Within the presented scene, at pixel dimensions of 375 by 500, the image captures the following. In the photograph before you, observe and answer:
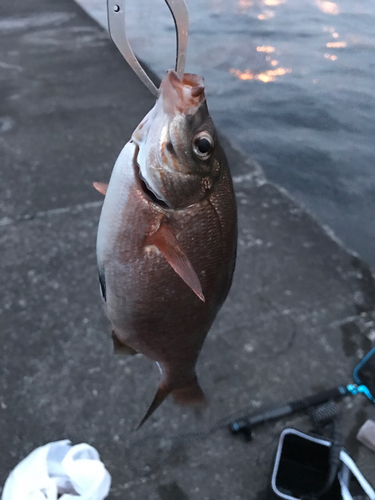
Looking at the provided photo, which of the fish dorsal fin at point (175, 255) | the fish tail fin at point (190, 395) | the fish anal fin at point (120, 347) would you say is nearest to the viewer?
the fish dorsal fin at point (175, 255)

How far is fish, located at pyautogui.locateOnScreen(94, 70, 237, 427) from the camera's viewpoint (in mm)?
1247

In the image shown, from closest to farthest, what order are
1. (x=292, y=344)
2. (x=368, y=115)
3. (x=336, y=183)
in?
(x=292, y=344) < (x=336, y=183) < (x=368, y=115)

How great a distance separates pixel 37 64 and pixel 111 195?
17.3ft

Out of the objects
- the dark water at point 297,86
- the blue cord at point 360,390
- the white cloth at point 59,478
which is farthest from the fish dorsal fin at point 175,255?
the dark water at point 297,86

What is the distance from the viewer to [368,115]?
674 centimetres

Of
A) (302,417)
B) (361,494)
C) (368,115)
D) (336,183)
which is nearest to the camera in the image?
(361,494)

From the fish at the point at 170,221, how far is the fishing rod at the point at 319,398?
1.02 metres

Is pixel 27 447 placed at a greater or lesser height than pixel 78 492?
lesser

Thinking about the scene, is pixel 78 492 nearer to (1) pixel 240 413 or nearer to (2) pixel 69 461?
(2) pixel 69 461

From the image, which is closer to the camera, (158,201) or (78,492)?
(158,201)

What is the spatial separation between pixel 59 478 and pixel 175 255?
3.90 ft

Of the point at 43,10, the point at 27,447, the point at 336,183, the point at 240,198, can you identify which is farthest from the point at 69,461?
the point at 43,10

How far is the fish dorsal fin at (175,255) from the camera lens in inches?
45.1

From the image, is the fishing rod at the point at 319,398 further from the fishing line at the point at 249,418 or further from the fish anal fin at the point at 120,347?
the fish anal fin at the point at 120,347
